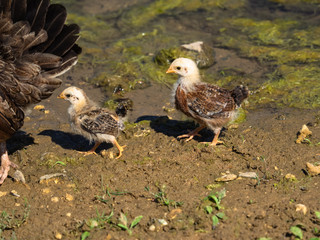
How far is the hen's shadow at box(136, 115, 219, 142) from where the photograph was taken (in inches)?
277

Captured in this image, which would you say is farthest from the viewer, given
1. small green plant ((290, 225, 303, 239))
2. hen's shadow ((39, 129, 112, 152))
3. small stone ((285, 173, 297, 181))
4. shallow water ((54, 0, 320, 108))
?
shallow water ((54, 0, 320, 108))

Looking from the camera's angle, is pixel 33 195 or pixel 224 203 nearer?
A: pixel 224 203

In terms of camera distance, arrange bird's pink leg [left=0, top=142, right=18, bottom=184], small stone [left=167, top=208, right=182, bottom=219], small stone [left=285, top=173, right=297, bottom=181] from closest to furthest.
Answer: small stone [left=167, top=208, right=182, bottom=219]
small stone [left=285, top=173, right=297, bottom=181]
bird's pink leg [left=0, top=142, right=18, bottom=184]

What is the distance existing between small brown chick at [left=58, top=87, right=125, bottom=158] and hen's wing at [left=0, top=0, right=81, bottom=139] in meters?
0.41

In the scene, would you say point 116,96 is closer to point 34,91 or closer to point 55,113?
point 55,113

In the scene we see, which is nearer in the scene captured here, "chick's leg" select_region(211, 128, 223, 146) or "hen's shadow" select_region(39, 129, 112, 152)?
"chick's leg" select_region(211, 128, 223, 146)

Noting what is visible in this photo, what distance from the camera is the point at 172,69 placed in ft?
21.8

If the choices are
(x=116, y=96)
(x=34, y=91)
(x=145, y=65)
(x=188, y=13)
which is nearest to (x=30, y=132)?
(x=34, y=91)

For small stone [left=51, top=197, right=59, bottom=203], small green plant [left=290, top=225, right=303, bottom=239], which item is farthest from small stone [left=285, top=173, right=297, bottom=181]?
small stone [left=51, top=197, right=59, bottom=203]

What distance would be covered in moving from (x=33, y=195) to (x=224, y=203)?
100.0 inches

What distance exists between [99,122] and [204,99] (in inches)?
63.9

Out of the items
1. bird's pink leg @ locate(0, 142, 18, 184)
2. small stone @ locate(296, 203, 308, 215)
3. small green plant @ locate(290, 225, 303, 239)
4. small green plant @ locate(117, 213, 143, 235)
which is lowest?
bird's pink leg @ locate(0, 142, 18, 184)

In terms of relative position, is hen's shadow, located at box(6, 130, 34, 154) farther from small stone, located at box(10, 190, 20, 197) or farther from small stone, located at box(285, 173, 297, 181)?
small stone, located at box(285, 173, 297, 181)

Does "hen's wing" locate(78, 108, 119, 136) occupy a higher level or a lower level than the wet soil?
higher
